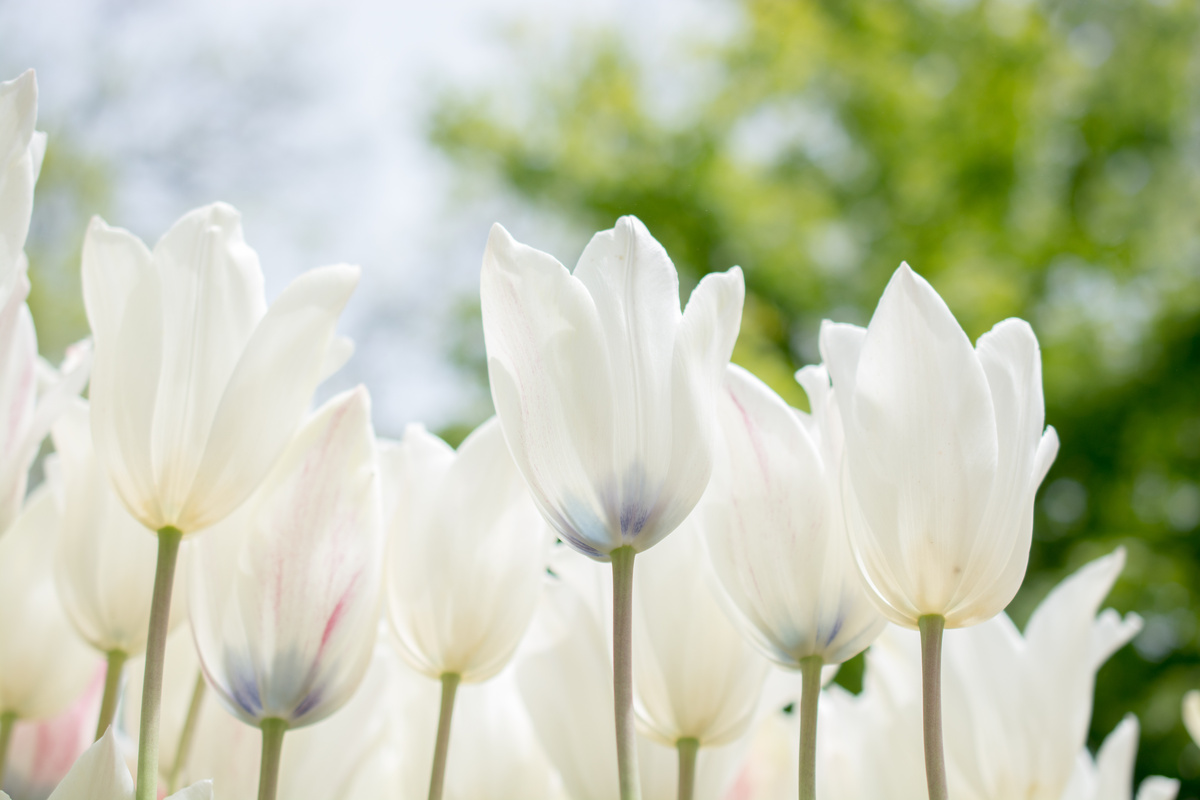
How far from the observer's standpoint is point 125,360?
258mm

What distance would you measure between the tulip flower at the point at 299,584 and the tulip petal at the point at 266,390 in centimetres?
1

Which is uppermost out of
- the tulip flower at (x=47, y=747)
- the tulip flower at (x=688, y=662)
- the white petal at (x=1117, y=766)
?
the tulip flower at (x=688, y=662)

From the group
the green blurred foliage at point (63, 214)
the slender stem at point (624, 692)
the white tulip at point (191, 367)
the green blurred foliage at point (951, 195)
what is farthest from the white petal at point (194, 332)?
the green blurred foliage at point (63, 214)

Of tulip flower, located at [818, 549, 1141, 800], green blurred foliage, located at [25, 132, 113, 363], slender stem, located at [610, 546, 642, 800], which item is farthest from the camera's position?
green blurred foliage, located at [25, 132, 113, 363]

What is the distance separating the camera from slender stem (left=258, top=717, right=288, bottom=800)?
0.83 ft

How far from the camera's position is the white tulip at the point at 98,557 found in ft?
1.07

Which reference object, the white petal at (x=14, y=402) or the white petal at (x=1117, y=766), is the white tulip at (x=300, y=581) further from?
the white petal at (x=1117, y=766)

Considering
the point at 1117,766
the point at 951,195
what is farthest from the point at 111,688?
→ the point at 951,195

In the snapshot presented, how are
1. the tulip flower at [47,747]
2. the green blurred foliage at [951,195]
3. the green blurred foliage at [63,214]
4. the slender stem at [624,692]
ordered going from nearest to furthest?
the slender stem at [624,692]
the tulip flower at [47,747]
the green blurred foliage at [951,195]
the green blurred foliage at [63,214]

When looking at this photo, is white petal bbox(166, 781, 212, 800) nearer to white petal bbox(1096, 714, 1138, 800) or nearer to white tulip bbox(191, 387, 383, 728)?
white tulip bbox(191, 387, 383, 728)

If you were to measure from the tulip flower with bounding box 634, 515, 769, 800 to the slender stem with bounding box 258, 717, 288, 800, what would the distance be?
101mm

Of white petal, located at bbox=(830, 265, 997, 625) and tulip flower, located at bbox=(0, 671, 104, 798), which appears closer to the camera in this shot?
white petal, located at bbox=(830, 265, 997, 625)

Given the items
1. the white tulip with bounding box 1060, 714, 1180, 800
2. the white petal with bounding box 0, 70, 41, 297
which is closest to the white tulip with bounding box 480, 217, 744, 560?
the white petal with bounding box 0, 70, 41, 297

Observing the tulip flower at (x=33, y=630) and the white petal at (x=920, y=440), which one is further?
the tulip flower at (x=33, y=630)
